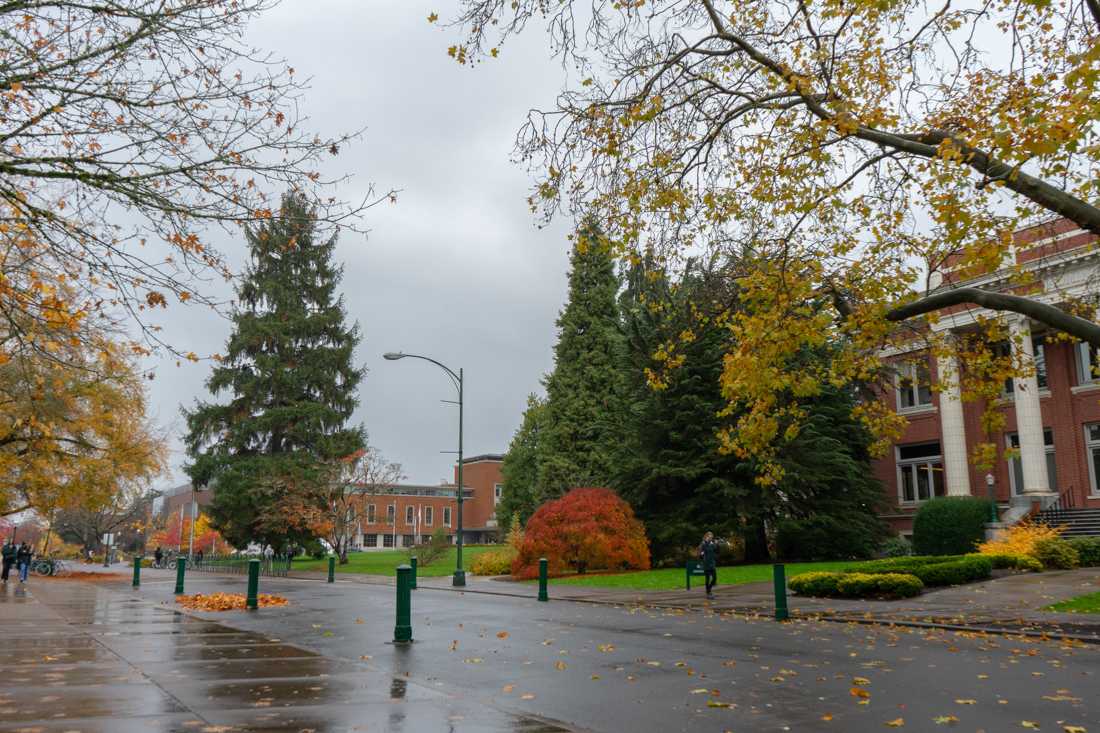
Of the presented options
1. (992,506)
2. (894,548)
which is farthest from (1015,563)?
(894,548)

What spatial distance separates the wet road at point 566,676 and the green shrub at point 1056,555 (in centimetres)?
1421

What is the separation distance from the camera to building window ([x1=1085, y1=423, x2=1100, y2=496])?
119 feet

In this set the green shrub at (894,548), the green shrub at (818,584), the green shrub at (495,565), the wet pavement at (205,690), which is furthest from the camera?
the green shrub at (495,565)

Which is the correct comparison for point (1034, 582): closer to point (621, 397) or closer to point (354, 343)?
point (621, 397)

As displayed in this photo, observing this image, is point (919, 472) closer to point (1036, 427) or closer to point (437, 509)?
point (1036, 427)

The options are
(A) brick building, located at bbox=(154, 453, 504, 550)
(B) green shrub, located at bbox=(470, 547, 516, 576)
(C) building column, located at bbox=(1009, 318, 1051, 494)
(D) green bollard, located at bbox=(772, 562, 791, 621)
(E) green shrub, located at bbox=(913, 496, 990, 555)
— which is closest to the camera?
(D) green bollard, located at bbox=(772, 562, 791, 621)

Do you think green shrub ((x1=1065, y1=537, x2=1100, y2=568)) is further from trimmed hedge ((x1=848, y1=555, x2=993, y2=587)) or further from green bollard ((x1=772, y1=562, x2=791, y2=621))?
green bollard ((x1=772, y1=562, x2=791, y2=621))

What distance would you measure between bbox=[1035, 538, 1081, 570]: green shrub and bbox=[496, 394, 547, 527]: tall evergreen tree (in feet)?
136

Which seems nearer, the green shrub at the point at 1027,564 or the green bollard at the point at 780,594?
the green bollard at the point at 780,594

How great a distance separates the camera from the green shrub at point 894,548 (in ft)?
121

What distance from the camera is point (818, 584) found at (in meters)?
21.4

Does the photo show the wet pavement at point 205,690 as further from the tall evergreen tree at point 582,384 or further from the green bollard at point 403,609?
the tall evergreen tree at point 582,384

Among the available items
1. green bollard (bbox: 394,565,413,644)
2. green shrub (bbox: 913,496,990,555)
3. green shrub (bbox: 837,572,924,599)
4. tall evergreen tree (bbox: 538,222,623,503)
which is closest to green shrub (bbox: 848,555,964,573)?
green shrub (bbox: 837,572,924,599)

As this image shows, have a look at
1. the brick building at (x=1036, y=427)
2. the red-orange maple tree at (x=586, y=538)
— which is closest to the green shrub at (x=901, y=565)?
the red-orange maple tree at (x=586, y=538)
